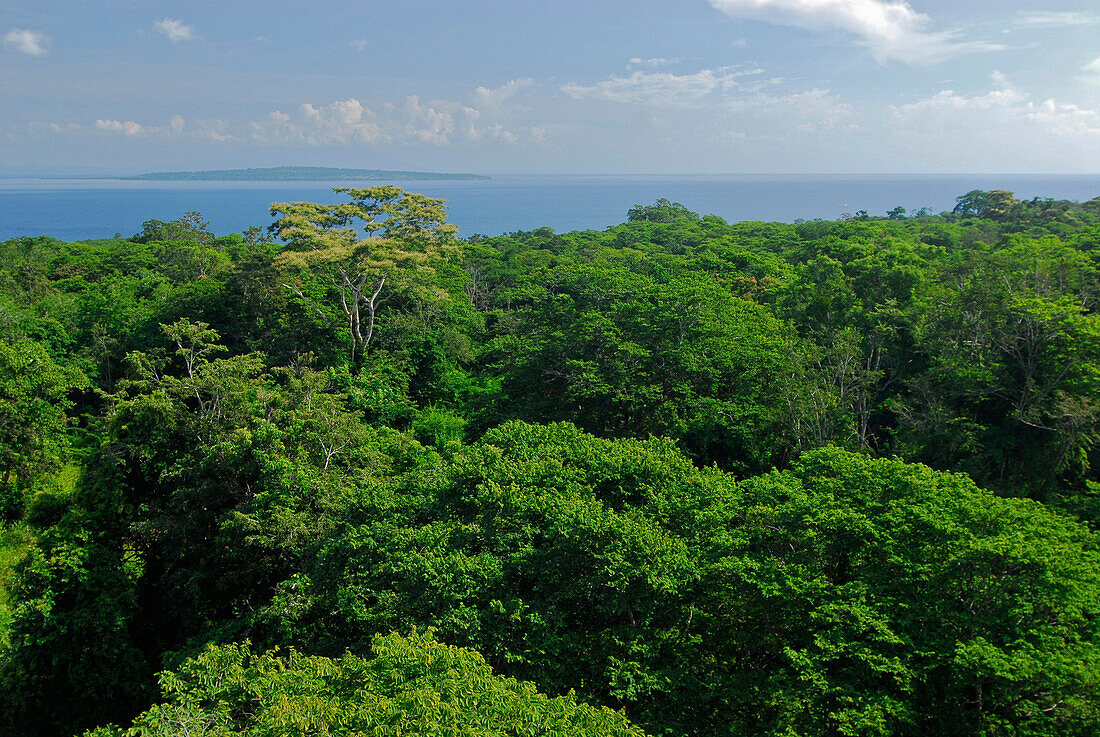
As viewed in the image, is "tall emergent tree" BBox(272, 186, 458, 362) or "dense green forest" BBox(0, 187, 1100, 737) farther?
"tall emergent tree" BBox(272, 186, 458, 362)

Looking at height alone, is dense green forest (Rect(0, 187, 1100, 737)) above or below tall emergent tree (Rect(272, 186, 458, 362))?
→ below

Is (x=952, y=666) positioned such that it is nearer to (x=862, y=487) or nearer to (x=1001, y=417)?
(x=862, y=487)

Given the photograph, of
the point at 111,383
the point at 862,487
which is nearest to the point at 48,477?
the point at 111,383

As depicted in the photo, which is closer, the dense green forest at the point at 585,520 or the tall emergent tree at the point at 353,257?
the dense green forest at the point at 585,520

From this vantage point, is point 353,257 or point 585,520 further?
point 353,257
